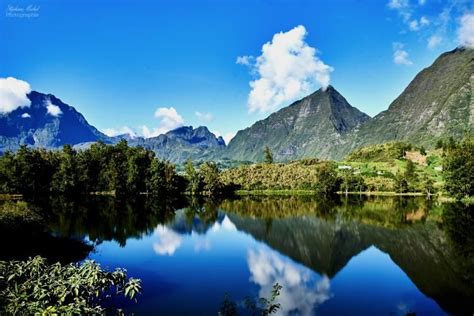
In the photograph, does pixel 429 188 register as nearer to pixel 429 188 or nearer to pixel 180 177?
pixel 429 188

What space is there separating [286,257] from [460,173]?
7132 centimetres

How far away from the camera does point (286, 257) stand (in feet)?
131

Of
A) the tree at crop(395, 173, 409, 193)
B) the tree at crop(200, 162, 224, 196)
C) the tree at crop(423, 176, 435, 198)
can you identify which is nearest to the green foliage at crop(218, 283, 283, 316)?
the tree at crop(200, 162, 224, 196)

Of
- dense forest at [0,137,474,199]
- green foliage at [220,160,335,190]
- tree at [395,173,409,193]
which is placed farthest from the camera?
green foliage at [220,160,335,190]

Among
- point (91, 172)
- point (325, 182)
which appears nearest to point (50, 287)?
point (91, 172)

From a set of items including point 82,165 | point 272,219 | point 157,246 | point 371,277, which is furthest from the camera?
point 82,165

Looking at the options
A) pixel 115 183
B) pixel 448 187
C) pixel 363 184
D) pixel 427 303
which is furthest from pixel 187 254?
pixel 363 184

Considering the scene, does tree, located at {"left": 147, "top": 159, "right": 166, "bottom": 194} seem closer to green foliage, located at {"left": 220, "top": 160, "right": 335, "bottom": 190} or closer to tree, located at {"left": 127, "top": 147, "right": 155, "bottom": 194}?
tree, located at {"left": 127, "top": 147, "right": 155, "bottom": 194}

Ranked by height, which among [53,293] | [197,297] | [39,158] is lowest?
[197,297]

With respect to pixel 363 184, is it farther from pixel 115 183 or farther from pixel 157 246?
pixel 157 246

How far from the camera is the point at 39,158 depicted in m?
102

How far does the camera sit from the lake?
2577 centimetres

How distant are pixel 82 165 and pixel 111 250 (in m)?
76.0

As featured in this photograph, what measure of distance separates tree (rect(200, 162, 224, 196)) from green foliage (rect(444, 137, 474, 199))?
220 feet
